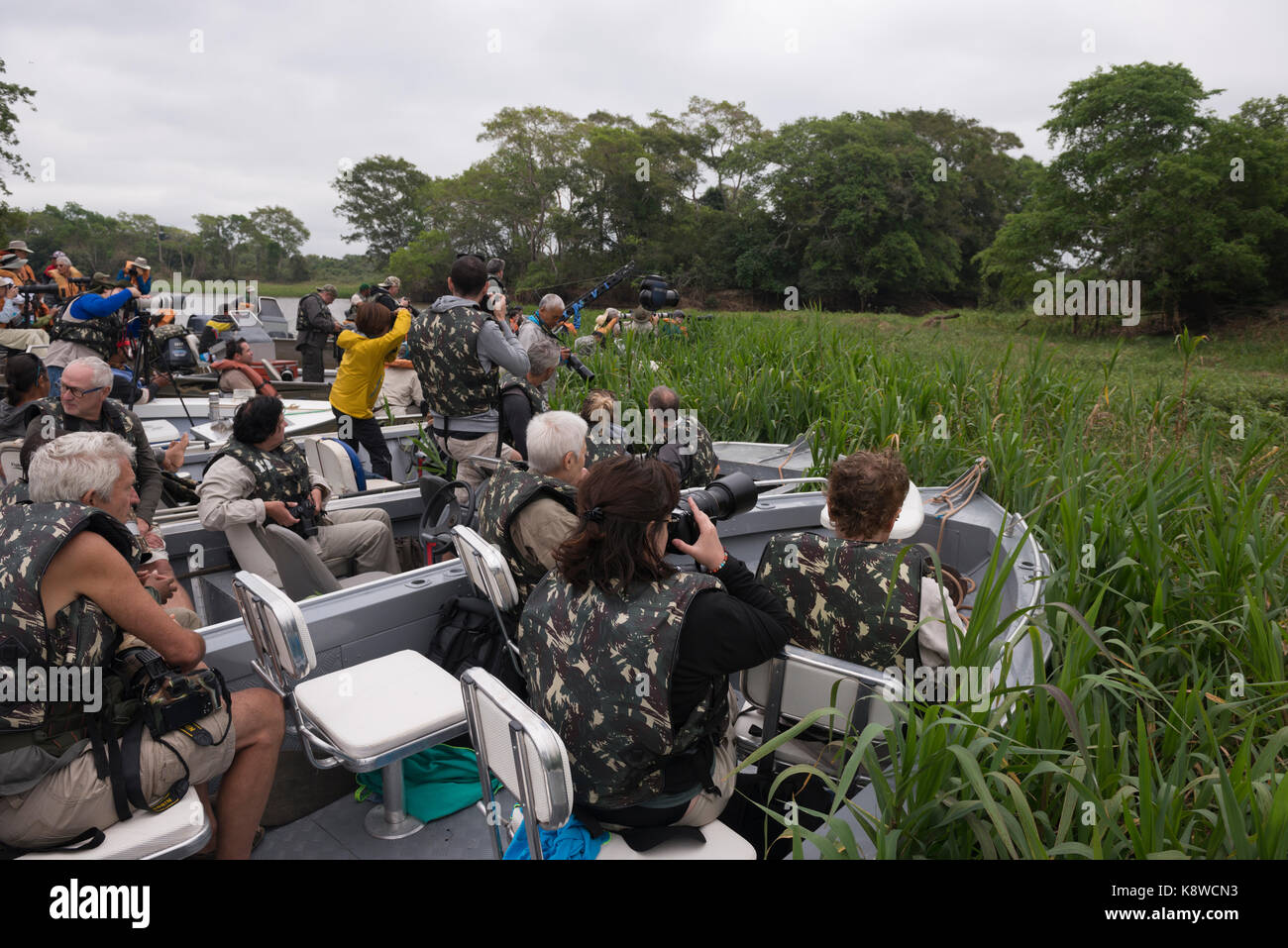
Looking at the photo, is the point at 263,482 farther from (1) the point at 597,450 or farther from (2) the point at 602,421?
(2) the point at 602,421

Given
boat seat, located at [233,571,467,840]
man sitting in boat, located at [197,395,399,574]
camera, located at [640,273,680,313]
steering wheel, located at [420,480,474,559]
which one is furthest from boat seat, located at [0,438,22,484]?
camera, located at [640,273,680,313]

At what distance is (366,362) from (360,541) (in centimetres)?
179

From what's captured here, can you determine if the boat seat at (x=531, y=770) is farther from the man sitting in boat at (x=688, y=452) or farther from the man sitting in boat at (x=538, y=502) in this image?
the man sitting in boat at (x=688, y=452)

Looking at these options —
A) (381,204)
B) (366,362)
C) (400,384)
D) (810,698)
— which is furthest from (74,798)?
(381,204)

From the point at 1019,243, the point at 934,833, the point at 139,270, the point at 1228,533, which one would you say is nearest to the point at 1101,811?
the point at 934,833

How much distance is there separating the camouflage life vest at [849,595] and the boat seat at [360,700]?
3.02ft

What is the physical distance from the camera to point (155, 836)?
161cm

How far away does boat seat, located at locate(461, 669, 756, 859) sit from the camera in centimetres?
132

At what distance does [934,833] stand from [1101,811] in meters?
0.30

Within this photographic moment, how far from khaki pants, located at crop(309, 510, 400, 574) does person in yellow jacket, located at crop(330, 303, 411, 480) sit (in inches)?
59.1

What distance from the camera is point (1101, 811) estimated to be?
4.77ft

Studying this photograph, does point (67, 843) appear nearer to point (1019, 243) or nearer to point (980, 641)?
point (980, 641)

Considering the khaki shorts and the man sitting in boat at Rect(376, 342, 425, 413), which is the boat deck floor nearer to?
the khaki shorts

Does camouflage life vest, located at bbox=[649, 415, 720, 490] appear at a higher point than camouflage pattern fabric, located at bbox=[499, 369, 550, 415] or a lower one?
lower
